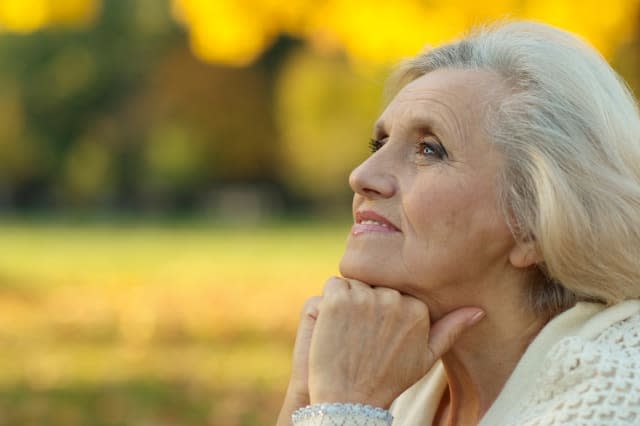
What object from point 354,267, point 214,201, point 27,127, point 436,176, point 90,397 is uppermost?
point 27,127

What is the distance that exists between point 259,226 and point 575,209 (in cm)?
3814

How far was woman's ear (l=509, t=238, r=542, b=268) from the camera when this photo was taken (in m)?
2.78

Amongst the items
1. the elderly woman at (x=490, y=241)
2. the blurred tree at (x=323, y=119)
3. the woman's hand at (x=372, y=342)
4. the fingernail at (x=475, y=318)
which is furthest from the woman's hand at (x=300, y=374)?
the blurred tree at (x=323, y=119)

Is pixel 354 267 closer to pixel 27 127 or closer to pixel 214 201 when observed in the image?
pixel 214 201

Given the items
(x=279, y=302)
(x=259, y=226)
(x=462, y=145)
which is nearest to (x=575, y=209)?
(x=462, y=145)

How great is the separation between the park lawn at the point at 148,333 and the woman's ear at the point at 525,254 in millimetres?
4889

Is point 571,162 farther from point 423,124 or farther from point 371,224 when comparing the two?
point 371,224

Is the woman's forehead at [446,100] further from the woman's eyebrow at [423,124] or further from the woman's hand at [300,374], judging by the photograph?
the woman's hand at [300,374]

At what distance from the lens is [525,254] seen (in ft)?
9.16

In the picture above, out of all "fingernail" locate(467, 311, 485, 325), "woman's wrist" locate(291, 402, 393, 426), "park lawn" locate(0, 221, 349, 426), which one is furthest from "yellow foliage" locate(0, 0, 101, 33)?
"woman's wrist" locate(291, 402, 393, 426)

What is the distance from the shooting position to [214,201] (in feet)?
181

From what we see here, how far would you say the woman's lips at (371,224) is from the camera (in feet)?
9.27

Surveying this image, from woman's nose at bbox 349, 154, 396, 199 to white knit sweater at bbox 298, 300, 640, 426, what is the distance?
51 centimetres

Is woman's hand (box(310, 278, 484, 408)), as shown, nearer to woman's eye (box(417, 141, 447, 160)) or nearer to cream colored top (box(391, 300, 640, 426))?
cream colored top (box(391, 300, 640, 426))
